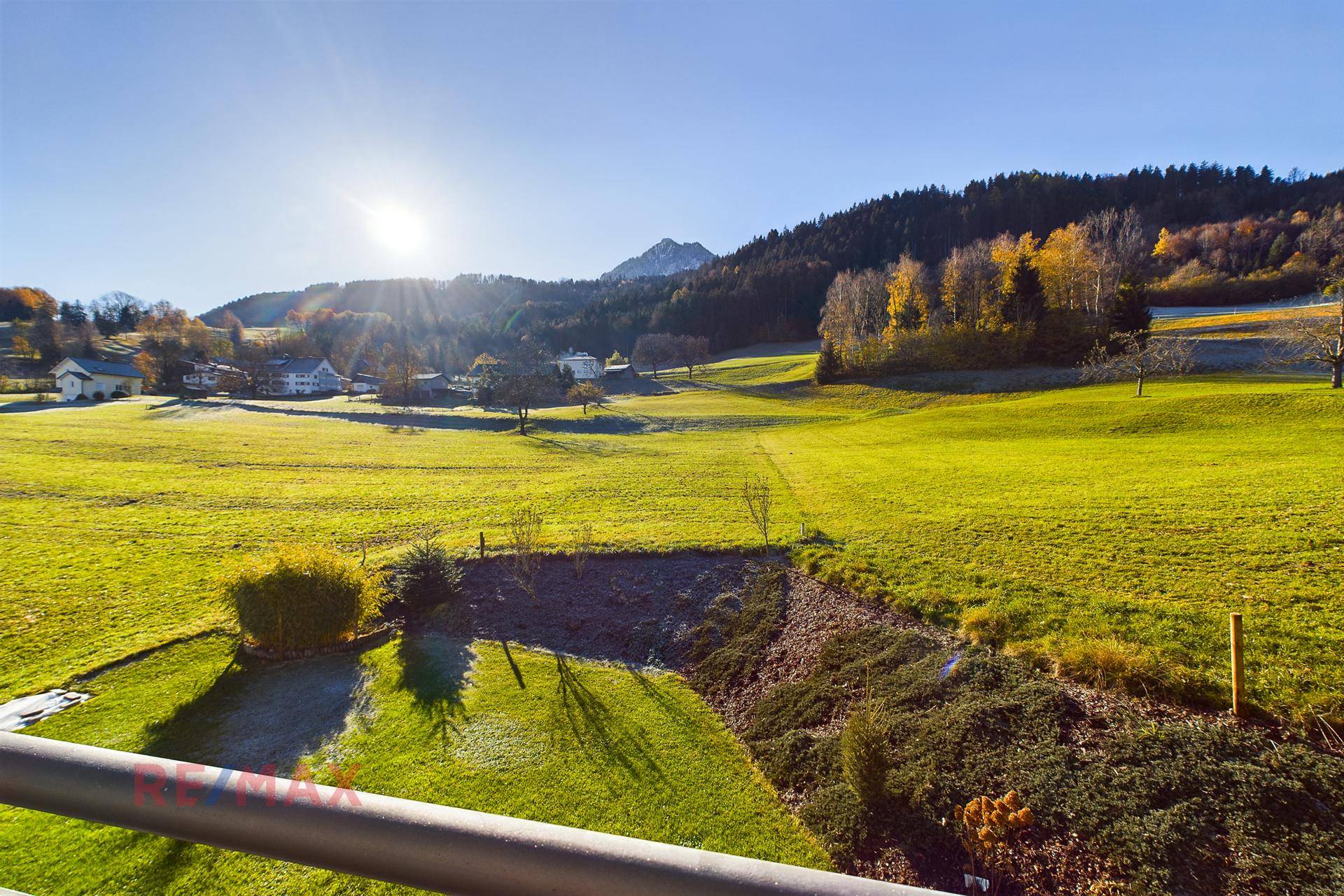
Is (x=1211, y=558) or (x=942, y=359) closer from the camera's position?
(x=1211, y=558)

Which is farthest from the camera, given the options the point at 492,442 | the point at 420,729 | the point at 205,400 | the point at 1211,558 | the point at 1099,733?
the point at 205,400

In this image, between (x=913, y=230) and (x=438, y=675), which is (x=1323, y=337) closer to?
(x=438, y=675)

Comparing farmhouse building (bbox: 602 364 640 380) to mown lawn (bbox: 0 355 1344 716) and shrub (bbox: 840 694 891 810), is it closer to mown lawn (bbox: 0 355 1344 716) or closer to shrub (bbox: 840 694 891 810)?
mown lawn (bbox: 0 355 1344 716)

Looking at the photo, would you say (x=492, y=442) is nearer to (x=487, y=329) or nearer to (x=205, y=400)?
(x=205, y=400)

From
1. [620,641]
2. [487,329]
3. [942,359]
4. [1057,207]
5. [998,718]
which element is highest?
[1057,207]

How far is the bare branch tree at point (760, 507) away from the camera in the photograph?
18322mm

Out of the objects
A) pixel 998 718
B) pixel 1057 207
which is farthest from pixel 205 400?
pixel 1057 207

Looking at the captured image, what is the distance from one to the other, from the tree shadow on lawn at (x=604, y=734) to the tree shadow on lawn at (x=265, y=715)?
4.16 m

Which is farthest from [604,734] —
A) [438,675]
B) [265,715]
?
[265,715]

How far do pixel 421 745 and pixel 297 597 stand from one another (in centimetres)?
547

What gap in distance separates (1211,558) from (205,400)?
3569 inches

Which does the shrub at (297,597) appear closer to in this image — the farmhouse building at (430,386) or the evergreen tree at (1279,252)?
the farmhouse building at (430,386)

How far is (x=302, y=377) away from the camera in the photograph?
102188mm

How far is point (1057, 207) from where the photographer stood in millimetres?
142000
